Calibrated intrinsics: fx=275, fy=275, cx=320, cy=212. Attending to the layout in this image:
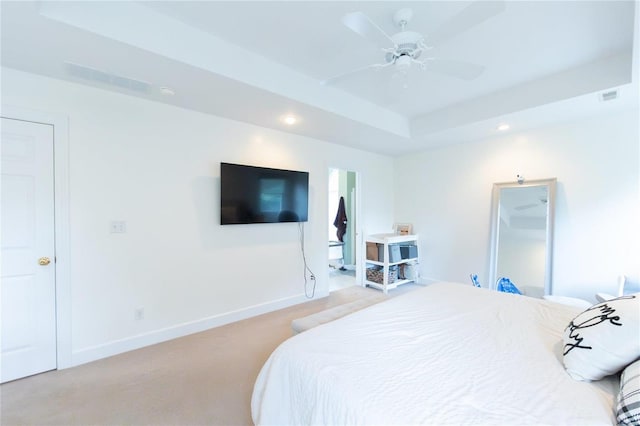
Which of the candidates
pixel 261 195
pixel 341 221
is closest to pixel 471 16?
pixel 261 195

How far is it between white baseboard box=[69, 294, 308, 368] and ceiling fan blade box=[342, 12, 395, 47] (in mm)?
3041

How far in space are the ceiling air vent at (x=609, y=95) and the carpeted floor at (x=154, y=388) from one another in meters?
3.88

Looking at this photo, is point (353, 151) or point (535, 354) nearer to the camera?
point (535, 354)

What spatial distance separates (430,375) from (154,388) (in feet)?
6.64

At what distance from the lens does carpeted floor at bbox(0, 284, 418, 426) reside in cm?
175

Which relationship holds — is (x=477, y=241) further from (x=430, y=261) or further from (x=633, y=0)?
(x=633, y=0)

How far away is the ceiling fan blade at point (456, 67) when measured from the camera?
5.98 ft

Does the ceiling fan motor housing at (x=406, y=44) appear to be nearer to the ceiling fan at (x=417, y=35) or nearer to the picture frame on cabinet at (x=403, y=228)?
the ceiling fan at (x=417, y=35)

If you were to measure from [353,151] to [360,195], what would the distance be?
76cm

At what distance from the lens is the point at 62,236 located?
2287 mm

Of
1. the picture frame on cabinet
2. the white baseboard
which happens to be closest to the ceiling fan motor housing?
the white baseboard

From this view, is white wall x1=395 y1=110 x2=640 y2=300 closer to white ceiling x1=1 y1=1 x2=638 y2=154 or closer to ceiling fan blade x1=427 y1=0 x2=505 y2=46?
white ceiling x1=1 y1=1 x2=638 y2=154

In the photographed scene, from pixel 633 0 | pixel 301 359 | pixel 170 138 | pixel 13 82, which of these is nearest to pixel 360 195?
pixel 170 138

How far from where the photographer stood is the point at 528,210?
361 cm
